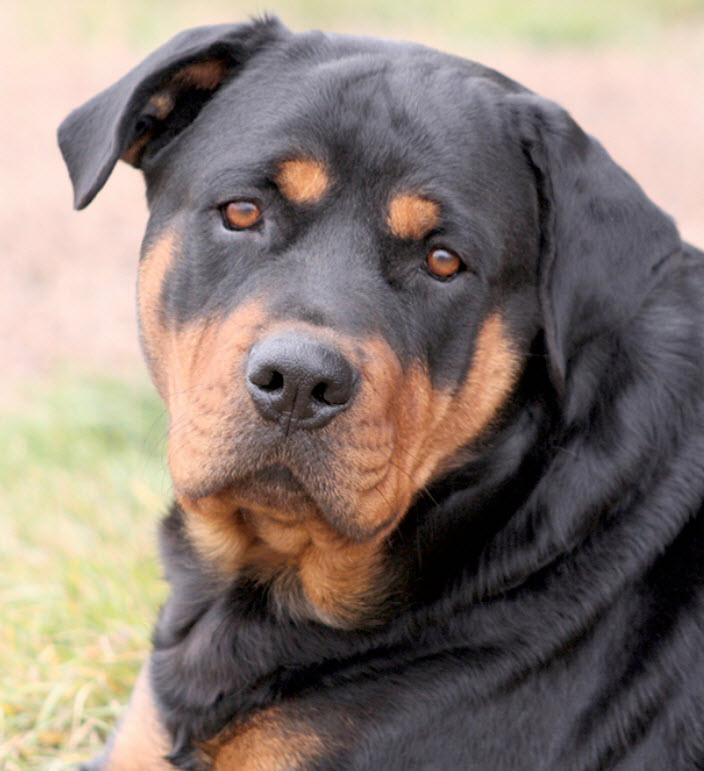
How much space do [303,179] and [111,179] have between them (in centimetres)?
686

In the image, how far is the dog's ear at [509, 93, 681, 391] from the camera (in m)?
2.78

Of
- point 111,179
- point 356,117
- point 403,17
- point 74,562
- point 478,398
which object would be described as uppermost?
point 356,117

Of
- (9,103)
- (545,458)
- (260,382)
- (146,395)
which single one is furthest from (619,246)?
(9,103)

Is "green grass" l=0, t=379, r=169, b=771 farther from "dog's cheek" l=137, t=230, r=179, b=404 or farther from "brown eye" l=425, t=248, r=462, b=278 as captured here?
"brown eye" l=425, t=248, r=462, b=278

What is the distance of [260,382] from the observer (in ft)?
8.19

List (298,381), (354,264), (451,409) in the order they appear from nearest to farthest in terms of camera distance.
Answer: (298,381) < (354,264) < (451,409)

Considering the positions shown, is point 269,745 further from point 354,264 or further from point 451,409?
point 354,264

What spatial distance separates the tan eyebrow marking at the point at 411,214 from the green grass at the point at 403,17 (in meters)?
8.94

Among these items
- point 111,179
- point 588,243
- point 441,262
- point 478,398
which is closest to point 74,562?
point 478,398

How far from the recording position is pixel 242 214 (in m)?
2.83

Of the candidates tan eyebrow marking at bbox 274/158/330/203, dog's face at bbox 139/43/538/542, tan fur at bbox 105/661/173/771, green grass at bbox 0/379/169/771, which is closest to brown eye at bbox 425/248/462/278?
dog's face at bbox 139/43/538/542

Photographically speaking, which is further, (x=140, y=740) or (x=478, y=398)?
(x=140, y=740)

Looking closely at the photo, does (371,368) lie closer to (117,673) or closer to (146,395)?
(117,673)

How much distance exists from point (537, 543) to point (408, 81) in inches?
46.4
